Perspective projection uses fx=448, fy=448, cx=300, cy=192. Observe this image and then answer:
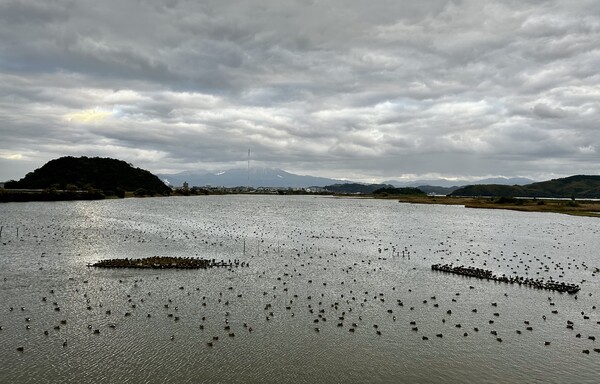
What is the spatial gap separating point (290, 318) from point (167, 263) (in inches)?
1027

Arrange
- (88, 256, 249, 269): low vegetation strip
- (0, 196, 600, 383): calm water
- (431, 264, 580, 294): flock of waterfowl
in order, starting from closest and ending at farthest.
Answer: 1. (0, 196, 600, 383): calm water
2. (431, 264, 580, 294): flock of waterfowl
3. (88, 256, 249, 269): low vegetation strip

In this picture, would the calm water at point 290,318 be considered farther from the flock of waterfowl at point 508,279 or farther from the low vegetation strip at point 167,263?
the low vegetation strip at point 167,263

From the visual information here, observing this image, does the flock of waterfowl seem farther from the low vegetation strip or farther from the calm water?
the low vegetation strip

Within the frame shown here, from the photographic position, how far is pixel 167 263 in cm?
5956

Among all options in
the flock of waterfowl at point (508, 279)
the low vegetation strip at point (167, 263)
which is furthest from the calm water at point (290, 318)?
the low vegetation strip at point (167, 263)

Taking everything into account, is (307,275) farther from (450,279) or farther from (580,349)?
(580,349)

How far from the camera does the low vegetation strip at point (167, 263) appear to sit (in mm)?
58188

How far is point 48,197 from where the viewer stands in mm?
198875

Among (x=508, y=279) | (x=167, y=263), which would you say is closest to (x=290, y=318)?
(x=167, y=263)

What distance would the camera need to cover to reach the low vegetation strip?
5819 centimetres

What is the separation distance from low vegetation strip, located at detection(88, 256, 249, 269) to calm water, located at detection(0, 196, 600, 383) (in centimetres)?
216

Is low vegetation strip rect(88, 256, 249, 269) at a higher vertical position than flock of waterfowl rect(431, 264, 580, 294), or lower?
higher

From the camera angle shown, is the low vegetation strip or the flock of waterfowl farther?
the low vegetation strip

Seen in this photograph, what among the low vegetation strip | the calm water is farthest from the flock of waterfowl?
the low vegetation strip
